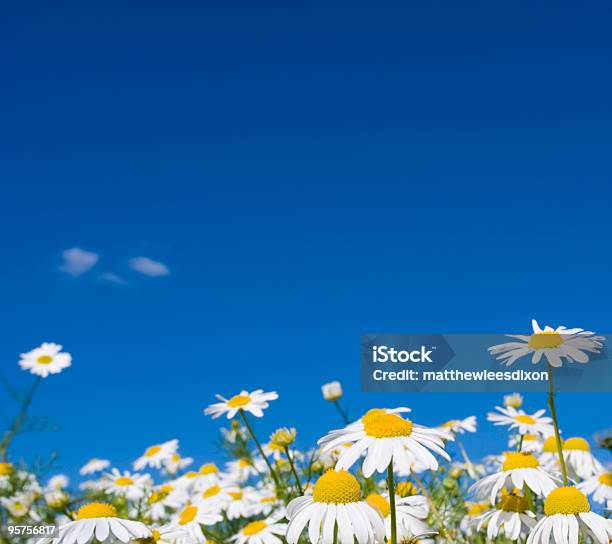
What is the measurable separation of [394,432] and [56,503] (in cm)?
232

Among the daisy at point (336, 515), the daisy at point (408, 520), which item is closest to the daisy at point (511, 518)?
the daisy at point (408, 520)

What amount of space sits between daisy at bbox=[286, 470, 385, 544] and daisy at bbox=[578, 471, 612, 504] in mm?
2238

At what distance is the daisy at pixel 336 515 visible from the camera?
222cm

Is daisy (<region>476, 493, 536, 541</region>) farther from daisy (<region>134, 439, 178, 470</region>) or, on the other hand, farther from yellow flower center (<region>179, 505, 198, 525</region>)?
daisy (<region>134, 439, 178, 470</region>)

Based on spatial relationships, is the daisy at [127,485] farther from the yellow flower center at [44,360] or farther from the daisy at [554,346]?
the daisy at [554,346]

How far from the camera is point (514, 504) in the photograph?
308 cm

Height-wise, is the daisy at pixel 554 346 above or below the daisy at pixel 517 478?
above

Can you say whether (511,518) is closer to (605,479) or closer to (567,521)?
(567,521)

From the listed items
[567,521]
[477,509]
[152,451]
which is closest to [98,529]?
[567,521]

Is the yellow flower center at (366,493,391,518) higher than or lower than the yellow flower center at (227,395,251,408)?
lower

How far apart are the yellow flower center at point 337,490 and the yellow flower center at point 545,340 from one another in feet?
3.33

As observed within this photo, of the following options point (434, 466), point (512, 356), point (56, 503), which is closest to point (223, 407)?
point (56, 503)

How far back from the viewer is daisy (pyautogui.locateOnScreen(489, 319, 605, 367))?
9.26 ft

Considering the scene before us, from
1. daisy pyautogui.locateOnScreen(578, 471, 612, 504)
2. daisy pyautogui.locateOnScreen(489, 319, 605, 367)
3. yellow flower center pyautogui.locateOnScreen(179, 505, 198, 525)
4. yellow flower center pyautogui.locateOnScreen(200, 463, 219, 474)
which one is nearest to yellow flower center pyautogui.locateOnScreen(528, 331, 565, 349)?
daisy pyautogui.locateOnScreen(489, 319, 605, 367)
